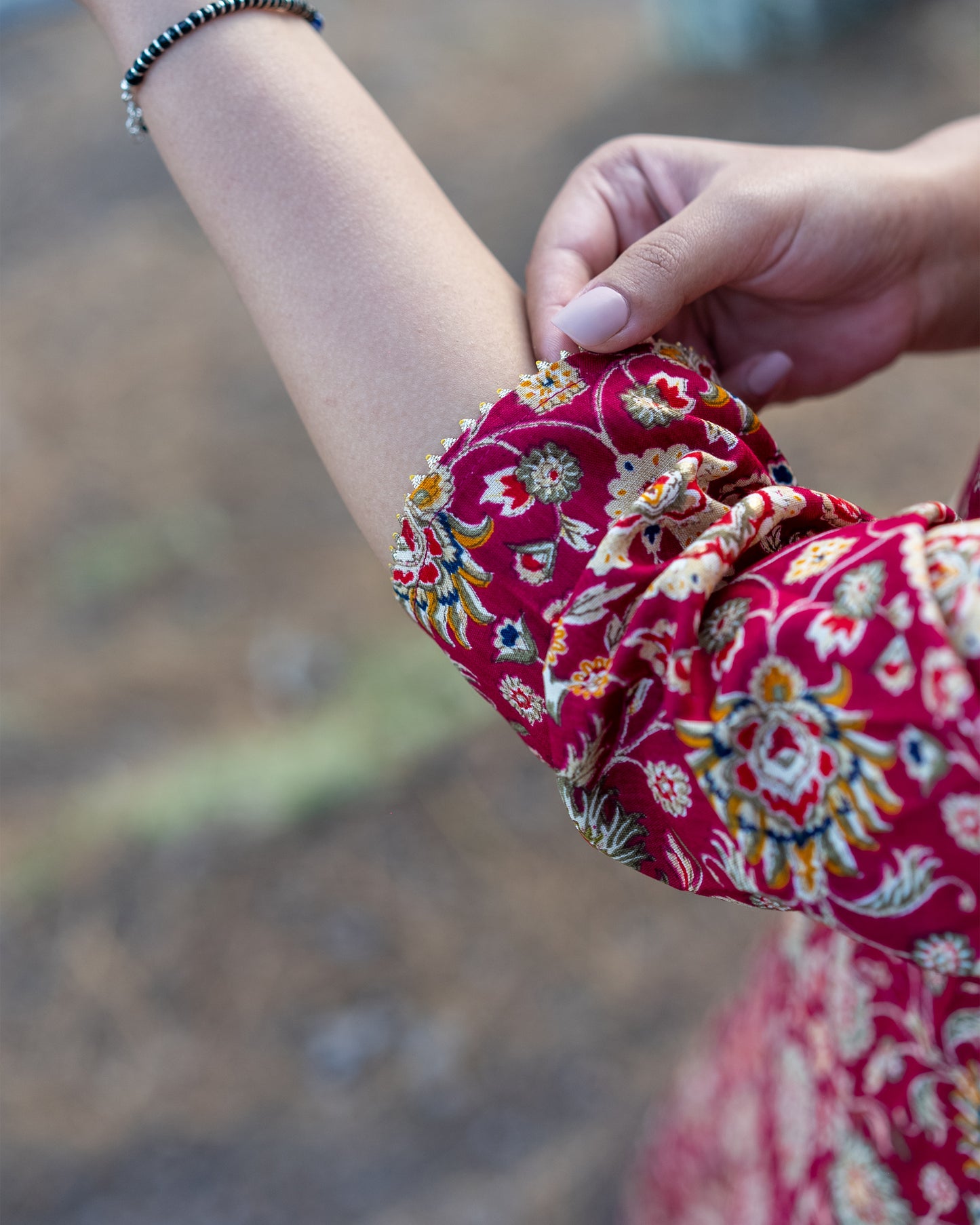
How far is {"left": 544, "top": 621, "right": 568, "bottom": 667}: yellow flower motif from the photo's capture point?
48 centimetres

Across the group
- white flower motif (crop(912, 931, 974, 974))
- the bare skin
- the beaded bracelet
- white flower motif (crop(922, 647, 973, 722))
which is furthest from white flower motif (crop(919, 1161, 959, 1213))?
the beaded bracelet

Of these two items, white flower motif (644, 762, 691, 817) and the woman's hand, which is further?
the woman's hand

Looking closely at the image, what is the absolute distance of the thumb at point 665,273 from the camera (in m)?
0.56

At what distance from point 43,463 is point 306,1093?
1.47 meters

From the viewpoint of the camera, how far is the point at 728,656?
0.46 metres

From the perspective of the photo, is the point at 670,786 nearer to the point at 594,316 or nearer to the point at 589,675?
the point at 589,675

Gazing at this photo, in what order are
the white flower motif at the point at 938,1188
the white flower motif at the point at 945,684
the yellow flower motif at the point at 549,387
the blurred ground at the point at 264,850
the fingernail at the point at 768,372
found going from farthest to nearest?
the blurred ground at the point at 264,850, the fingernail at the point at 768,372, the white flower motif at the point at 938,1188, the yellow flower motif at the point at 549,387, the white flower motif at the point at 945,684

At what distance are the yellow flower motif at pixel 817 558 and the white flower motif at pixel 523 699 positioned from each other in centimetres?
14

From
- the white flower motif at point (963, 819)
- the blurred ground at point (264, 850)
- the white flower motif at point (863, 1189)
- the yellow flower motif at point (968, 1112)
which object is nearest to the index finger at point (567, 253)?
the white flower motif at point (963, 819)

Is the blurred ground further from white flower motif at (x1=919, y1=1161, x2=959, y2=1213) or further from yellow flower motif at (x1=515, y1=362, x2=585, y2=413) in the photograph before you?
yellow flower motif at (x1=515, y1=362, x2=585, y2=413)

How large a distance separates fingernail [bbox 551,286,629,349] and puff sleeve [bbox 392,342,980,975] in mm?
16

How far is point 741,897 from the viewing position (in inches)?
19.1

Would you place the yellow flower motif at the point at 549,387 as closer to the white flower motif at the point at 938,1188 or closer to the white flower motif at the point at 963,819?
the white flower motif at the point at 963,819

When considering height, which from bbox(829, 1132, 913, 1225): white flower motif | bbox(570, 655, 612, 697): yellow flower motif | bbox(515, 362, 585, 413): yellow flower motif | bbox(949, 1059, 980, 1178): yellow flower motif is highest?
bbox(515, 362, 585, 413): yellow flower motif
